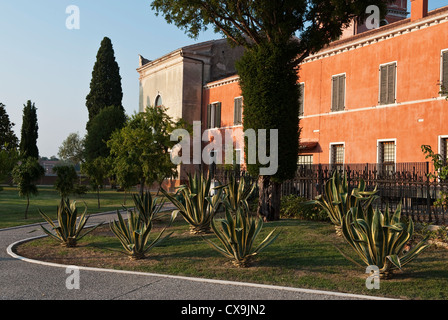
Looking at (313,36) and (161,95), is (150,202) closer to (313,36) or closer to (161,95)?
(313,36)

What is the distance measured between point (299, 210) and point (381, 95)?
834 centimetres

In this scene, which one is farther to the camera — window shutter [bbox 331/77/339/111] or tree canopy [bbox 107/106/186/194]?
window shutter [bbox 331/77/339/111]

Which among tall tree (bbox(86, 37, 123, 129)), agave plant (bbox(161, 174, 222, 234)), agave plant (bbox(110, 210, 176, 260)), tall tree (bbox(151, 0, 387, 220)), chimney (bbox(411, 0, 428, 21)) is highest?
tall tree (bbox(86, 37, 123, 129))

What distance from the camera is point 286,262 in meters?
7.62

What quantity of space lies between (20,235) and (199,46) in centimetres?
2057

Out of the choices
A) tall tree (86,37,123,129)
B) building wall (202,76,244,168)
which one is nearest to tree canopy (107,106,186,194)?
building wall (202,76,244,168)

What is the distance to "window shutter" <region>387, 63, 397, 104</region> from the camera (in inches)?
684

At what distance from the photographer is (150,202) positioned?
1070 centimetres

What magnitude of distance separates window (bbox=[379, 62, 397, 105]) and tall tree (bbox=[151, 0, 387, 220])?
5916 millimetres

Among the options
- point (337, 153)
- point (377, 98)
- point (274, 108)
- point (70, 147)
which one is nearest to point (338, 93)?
point (377, 98)

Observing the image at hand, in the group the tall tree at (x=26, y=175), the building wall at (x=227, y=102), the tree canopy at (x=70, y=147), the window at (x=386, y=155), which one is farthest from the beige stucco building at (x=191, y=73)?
the tree canopy at (x=70, y=147)

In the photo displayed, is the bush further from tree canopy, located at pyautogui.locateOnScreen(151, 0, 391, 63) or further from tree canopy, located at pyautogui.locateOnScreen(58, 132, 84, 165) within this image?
tree canopy, located at pyautogui.locateOnScreen(58, 132, 84, 165)

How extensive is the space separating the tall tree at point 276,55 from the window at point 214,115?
15366 mm
